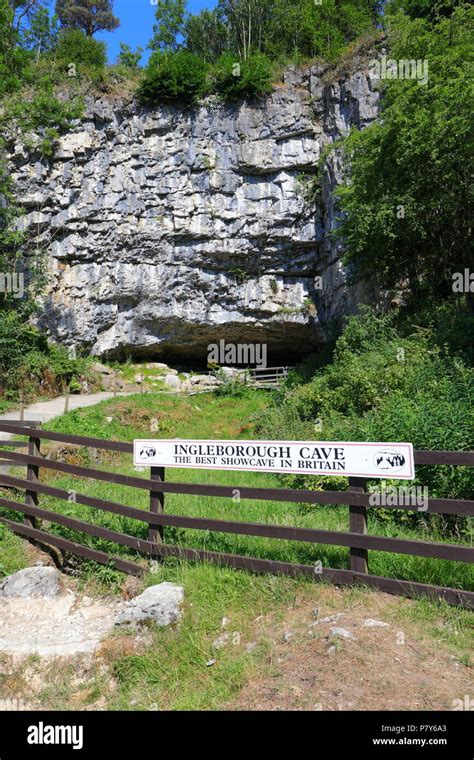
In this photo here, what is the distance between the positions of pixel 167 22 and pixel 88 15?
428 inches

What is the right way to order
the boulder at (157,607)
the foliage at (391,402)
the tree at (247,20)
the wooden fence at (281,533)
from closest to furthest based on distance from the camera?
the wooden fence at (281,533) → the boulder at (157,607) → the foliage at (391,402) → the tree at (247,20)

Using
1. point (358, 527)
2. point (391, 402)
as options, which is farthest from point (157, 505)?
point (391, 402)

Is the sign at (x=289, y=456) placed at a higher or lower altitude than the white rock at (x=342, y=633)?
higher

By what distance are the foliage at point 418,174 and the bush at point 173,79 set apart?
10.5 m

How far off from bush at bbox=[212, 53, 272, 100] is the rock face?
62cm

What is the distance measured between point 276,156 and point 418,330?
545 inches

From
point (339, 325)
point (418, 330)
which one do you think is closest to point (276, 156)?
point (339, 325)

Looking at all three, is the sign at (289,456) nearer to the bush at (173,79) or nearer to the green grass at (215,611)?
the green grass at (215,611)

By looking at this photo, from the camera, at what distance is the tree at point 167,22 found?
90.4ft

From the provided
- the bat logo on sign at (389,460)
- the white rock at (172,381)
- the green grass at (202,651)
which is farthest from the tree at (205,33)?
the green grass at (202,651)

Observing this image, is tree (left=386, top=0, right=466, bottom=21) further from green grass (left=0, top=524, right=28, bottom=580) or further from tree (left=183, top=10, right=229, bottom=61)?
green grass (left=0, top=524, right=28, bottom=580)

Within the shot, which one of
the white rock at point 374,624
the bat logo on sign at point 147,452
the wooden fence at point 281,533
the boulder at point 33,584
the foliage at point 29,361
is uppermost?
the foliage at point 29,361

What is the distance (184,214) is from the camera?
2406 centimetres

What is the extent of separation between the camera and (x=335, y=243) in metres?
21.6
